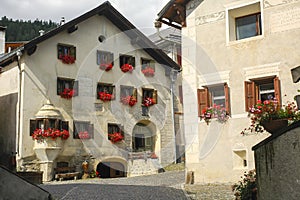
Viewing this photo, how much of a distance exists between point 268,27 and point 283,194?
7.24 meters

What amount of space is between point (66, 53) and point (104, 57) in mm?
1901

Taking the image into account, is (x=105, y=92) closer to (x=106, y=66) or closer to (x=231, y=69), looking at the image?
(x=106, y=66)

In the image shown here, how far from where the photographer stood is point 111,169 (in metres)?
20.7

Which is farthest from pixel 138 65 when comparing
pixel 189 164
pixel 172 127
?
pixel 189 164

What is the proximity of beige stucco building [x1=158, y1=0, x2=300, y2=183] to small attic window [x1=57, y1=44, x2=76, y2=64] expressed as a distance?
682 cm

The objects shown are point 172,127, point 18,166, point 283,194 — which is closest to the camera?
point 283,194

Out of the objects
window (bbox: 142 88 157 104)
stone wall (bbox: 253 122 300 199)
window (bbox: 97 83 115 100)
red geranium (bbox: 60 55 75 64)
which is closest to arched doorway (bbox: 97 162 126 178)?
window (bbox: 97 83 115 100)

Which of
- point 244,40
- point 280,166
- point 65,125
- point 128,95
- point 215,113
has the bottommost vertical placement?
point 280,166

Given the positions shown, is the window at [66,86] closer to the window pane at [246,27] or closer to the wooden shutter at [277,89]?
the window pane at [246,27]

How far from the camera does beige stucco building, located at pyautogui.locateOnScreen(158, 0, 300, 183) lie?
11.9 metres

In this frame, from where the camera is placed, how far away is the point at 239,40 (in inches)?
501

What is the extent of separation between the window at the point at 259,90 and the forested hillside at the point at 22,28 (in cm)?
3802

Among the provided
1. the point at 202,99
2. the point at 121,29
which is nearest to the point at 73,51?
the point at 121,29

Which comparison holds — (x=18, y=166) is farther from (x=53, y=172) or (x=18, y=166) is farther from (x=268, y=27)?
(x=268, y=27)
